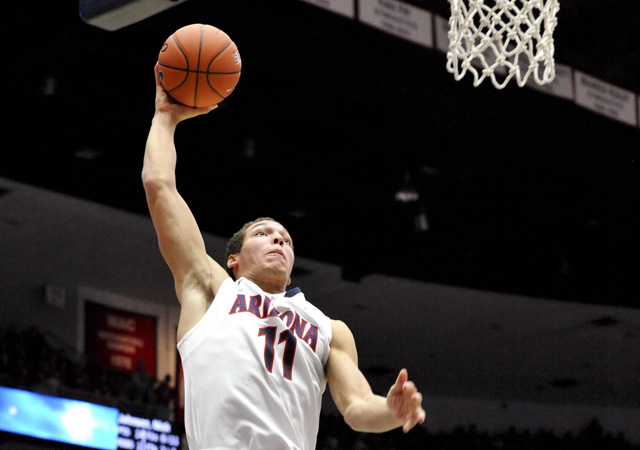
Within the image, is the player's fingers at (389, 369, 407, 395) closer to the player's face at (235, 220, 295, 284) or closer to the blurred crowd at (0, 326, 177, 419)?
the player's face at (235, 220, 295, 284)

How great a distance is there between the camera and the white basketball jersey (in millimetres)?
2801

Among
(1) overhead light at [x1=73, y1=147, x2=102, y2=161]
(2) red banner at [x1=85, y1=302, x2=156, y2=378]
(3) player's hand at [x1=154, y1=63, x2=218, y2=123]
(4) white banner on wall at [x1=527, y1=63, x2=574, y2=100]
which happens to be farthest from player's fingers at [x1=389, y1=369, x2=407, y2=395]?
(2) red banner at [x1=85, y1=302, x2=156, y2=378]

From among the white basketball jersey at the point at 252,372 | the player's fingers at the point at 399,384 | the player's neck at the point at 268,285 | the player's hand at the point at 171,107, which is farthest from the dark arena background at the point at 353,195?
the player's fingers at the point at 399,384

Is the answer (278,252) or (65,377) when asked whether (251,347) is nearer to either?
(278,252)

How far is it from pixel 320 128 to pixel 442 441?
26.8 feet

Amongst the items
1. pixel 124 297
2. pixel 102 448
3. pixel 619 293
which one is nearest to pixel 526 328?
pixel 619 293

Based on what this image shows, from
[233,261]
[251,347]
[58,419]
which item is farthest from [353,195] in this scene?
[251,347]

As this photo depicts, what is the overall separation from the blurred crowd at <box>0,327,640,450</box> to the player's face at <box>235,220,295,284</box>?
767 cm

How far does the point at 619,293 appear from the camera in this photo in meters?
14.2

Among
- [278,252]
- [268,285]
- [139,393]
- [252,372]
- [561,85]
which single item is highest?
[561,85]

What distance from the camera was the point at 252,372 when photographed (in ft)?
9.40

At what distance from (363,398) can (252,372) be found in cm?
34

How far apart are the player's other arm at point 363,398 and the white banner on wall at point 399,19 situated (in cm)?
553

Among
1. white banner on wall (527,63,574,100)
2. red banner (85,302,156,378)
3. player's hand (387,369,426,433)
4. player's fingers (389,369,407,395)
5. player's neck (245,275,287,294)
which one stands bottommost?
player's hand (387,369,426,433)
